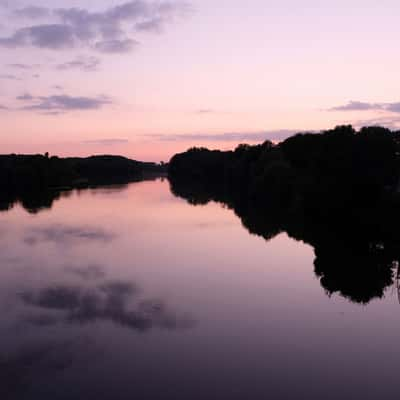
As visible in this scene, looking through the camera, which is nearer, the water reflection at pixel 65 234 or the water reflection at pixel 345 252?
the water reflection at pixel 345 252

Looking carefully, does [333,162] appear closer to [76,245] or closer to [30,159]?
[76,245]

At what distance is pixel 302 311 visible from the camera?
1339 cm

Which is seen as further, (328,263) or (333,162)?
(333,162)

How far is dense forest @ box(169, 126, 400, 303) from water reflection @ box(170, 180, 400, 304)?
3 centimetres

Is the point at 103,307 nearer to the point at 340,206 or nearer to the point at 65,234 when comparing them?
the point at 65,234

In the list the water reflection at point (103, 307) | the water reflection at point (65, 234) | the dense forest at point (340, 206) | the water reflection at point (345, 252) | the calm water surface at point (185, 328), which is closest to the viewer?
the calm water surface at point (185, 328)

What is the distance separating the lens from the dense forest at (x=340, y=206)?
1850cm

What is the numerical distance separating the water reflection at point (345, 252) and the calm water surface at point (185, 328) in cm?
57

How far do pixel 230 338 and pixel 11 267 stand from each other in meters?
Result: 11.1

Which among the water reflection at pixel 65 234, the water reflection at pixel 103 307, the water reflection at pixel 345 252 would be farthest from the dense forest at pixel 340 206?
the water reflection at pixel 65 234

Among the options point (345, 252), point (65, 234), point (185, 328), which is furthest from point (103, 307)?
point (65, 234)

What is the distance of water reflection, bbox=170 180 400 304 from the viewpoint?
16125mm

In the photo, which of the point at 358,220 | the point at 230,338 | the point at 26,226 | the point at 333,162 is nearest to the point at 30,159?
the point at 26,226

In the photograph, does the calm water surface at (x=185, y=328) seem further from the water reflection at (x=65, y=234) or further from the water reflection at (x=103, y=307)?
the water reflection at (x=65, y=234)
